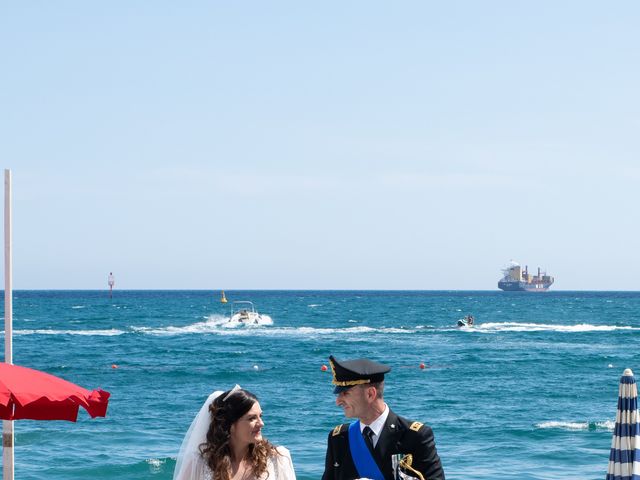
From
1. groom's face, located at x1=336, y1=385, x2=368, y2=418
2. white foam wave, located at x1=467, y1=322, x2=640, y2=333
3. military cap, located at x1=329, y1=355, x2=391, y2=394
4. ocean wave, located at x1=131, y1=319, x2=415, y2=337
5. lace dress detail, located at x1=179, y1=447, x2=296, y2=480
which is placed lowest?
ocean wave, located at x1=131, y1=319, x2=415, y2=337

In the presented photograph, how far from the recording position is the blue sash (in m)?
5.21

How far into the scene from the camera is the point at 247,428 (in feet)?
16.9

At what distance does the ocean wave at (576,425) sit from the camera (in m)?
26.8

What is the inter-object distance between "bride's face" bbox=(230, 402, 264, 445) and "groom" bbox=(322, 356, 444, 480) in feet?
1.41

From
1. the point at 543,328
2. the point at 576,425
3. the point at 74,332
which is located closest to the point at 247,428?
the point at 576,425

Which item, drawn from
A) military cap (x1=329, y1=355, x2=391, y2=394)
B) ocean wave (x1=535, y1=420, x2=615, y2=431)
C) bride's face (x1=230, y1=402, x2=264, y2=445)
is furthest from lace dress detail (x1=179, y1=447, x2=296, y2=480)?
ocean wave (x1=535, y1=420, x2=615, y2=431)

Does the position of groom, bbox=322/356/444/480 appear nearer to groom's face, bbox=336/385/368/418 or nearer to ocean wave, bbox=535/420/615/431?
groom's face, bbox=336/385/368/418

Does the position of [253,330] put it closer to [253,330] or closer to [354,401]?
[253,330]

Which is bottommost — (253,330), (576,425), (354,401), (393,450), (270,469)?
(576,425)

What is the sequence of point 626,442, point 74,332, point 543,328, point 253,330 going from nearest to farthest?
1. point 626,442
2. point 74,332
3. point 253,330
4. point 543,328

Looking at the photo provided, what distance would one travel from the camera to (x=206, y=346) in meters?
58.6

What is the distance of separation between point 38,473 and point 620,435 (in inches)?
584

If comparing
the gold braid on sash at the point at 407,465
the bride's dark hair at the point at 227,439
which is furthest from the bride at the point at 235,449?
the gold braid on sash at the point at 407,465

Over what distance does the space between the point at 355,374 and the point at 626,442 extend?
4.74 meters
